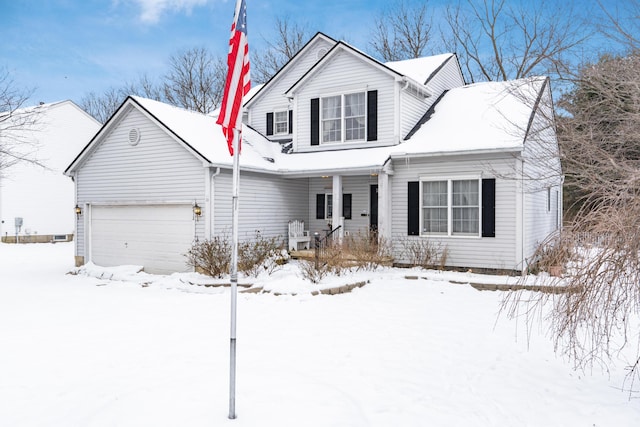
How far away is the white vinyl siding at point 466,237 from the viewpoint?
11797 millimetres

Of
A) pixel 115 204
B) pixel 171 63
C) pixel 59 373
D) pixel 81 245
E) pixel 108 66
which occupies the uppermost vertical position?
pixel 108 66

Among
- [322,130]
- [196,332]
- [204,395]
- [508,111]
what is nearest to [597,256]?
[204,395]

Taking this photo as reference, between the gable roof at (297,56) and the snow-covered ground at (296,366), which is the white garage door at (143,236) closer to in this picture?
the snow-covered ground at (296,366)

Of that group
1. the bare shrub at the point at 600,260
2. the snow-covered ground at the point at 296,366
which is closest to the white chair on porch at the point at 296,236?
the snow-covered ground at the point at 296,366

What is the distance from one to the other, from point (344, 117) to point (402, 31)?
53.0 feet

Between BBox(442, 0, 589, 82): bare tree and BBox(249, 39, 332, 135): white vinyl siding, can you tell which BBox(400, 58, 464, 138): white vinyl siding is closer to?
BBox(442, 0, 589, 82): bare tree

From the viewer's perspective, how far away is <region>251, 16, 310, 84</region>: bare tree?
30.1 metres

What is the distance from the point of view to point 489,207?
1198cm

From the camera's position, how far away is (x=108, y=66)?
153 feet

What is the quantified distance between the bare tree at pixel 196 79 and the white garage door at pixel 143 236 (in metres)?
20.0

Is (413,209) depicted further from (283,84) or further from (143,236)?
(283,84)

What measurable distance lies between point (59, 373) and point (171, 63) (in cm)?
3295

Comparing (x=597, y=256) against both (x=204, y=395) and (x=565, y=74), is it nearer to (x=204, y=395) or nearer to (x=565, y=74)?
(x=204, y=395)

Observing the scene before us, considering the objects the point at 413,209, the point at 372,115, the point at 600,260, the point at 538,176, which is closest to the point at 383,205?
the point at 413,209
